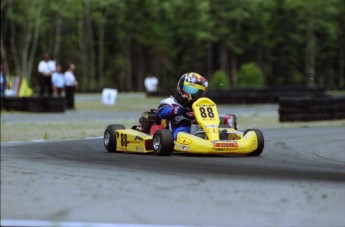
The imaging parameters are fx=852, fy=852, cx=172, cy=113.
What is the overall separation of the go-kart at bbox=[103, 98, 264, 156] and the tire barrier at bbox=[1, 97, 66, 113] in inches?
560

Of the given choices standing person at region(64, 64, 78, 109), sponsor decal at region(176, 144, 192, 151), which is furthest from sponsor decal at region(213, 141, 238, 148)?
standing person at region(64, 64, 78, 109)

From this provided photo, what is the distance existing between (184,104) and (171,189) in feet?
14.0

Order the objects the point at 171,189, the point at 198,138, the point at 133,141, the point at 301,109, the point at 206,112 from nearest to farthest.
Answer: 1. the point at 171,189
2. the point at 198,138
3. the point at 206,112
4. the point at 133,141
5. the point at 301,109

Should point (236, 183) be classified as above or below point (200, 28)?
below

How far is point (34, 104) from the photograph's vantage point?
85.0ft

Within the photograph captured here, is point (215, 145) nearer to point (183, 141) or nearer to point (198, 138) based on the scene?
point (198, 138)

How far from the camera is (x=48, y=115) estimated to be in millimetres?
24562

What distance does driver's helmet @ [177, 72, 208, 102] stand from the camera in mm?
11242

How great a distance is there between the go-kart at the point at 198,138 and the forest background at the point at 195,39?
218 ft

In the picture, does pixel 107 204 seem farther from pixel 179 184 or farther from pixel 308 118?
pixel 308 118

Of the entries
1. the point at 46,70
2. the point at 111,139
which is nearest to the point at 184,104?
the point at 111,139

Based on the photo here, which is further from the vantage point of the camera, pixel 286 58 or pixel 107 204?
pixel 286 58

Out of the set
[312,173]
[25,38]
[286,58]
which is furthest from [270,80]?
[312,173]

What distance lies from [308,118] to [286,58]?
6710 centimetres
